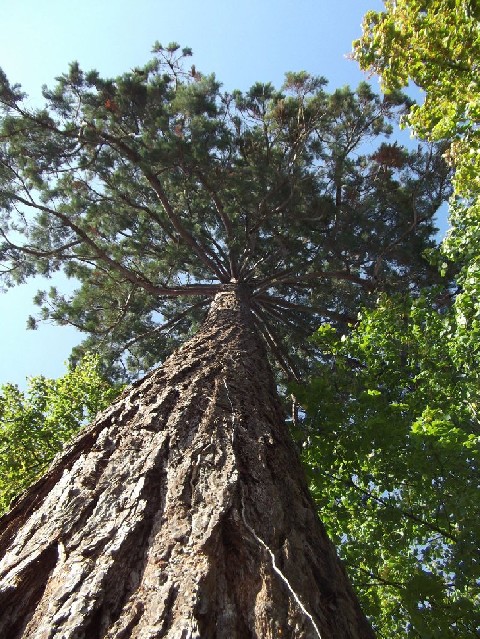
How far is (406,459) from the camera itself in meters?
3.94

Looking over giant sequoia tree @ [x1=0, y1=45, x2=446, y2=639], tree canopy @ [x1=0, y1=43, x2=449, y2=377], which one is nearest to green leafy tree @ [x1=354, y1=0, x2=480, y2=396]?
giant sequoia tree @ [x1=0, y1=45, x2=446, y2=639]

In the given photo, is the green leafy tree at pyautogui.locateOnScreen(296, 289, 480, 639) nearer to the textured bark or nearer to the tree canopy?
the textured bark

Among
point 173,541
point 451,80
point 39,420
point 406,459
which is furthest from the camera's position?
point 39,420

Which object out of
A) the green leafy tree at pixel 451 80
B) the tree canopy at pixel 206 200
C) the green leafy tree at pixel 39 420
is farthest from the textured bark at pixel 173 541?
the tree canopy at pixel 206 200

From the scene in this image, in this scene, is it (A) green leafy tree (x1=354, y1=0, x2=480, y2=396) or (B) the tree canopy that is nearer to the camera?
(A) green leafy tree (x1=354, y1=0, x2=480, y2=396)

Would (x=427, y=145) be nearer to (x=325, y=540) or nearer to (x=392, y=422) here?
(x=392, y=422)

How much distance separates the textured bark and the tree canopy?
21.4 feet

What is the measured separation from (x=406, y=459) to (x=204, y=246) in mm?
7324

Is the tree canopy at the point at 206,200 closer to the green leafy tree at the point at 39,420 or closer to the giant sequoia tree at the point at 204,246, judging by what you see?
the giant sequoia tree at the point at 204,246

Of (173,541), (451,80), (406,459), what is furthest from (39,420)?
(451,80)

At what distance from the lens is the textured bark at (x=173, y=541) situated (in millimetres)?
1396

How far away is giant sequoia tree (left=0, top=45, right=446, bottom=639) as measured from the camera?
2406mm

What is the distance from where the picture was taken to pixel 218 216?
1062cm

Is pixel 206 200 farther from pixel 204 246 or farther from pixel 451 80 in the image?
pixel 451 80
